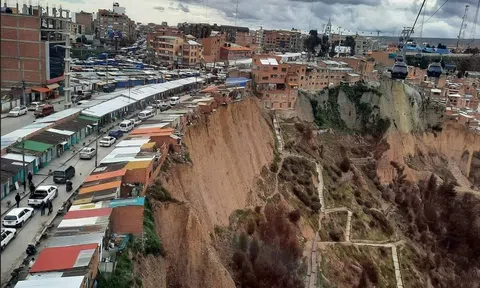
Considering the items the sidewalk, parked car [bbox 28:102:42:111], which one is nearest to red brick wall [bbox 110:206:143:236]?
the sidewalk

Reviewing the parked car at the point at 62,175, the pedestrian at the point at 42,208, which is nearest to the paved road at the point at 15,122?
the parked car at the point at 62,175

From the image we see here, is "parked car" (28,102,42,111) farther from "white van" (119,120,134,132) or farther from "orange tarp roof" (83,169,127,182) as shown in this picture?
"orange tarp roof" (83,169,127,182)

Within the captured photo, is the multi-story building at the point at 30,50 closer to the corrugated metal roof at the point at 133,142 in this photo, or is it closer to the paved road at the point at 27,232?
the corrugated metal roof at the point at 133,142

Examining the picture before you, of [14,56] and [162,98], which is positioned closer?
[14,56]

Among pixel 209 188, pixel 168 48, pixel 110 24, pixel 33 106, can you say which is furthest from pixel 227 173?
pixel 110 24

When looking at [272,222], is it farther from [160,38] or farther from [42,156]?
[160,38]

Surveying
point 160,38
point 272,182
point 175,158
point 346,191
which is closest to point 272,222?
point 272,182
